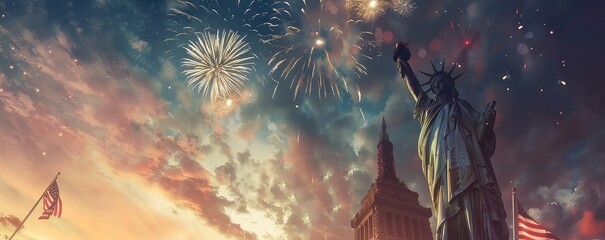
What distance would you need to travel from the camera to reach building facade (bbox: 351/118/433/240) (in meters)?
83.8

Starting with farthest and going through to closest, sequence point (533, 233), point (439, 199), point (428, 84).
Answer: point (533, 233) < point (428, 84) < point (439, 199)

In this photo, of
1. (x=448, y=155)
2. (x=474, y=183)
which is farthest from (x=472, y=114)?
(x=474, y=183)

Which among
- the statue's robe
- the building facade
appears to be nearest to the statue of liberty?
the statue's robe

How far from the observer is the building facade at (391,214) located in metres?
83.8

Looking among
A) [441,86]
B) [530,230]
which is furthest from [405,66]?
[530,230]

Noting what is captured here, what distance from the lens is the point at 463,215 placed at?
27.9 feet

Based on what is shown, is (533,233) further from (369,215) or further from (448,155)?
(369,215)

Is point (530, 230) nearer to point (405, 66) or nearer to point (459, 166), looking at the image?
point (405, 66)

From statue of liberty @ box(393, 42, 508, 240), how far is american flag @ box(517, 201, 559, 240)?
29.1 ft

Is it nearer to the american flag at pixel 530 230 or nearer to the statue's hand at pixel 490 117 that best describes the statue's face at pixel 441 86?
the statue's hand at pixel 490 117

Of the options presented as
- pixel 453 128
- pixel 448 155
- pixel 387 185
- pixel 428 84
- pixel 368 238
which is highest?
pixel 387 185

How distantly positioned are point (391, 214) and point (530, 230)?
73479 mm

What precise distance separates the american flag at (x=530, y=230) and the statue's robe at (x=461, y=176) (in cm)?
888

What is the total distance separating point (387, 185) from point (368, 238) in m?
14.4
